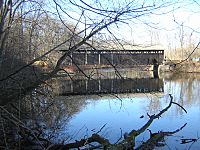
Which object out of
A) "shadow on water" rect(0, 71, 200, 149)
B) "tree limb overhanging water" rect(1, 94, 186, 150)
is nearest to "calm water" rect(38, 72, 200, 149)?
"shadow on water" rect(0, 71, 200, 149)

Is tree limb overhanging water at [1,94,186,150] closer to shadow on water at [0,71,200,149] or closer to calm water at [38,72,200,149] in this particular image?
shadow on water at [0,71,200,149]

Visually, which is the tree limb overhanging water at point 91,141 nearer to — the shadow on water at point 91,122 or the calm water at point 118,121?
the shadow on water at point 91,122

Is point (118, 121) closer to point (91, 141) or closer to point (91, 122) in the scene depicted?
point (91, 122)

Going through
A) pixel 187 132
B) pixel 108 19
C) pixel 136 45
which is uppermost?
pixel 108 19

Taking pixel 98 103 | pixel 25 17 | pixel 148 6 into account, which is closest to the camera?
pixel 148 6

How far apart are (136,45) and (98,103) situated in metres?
12.1

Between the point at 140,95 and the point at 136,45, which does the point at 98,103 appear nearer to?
the point at 140,95

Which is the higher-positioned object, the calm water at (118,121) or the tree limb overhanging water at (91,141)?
the tree limb overhanging water at (91,141)

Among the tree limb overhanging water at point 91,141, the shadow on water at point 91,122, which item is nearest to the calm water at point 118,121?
the shadow on water at point 91,122

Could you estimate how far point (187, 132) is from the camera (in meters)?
10.7

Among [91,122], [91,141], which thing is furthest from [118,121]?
[91,141]

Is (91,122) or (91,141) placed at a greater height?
(91,141)

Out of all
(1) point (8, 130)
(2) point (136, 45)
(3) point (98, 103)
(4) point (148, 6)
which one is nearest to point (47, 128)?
(1) point (8, 130)

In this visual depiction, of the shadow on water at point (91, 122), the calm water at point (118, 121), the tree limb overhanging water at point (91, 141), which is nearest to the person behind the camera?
the tree limb overhanging water at point (91, 141)
